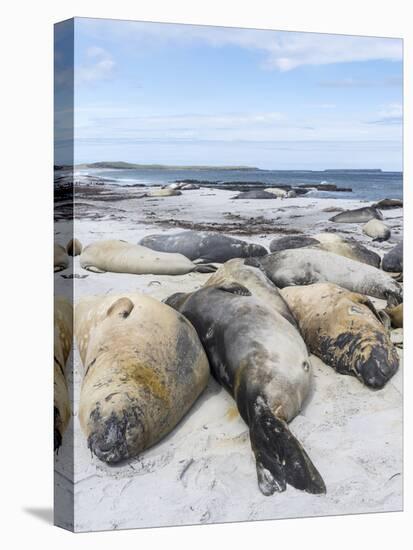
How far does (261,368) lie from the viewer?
9.80m

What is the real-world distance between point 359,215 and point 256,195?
100 centimetres

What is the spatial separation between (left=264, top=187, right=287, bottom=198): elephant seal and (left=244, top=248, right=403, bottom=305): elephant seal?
0.48m

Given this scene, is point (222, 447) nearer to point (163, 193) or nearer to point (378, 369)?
point (378, 369)

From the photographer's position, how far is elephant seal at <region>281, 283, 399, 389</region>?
33.6 ft

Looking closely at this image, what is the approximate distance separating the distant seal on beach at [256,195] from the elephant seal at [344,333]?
2.66 feet

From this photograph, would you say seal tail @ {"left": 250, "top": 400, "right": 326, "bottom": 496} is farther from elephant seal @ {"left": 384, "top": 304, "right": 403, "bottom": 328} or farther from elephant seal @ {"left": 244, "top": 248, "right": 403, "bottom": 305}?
elephant seal @ {"left": 384, "top": 304, "right": 403, "bottom": 328}

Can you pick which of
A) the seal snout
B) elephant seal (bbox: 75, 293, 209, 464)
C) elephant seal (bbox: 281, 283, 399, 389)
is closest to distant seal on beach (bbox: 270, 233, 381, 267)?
elephant seal (bbox: 281, 283, 399, 389)

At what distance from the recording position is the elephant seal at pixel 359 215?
1065 cm

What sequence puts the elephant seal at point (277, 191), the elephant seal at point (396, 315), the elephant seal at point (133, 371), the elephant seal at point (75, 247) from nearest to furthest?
the elephant seal at point (133, 371), the elephant seal at point (75, 247), the elephant seal at point (277, 191), the elephant seal at point (396, 315)

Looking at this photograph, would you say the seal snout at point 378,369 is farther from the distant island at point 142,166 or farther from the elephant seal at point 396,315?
the distant island at point 142,166

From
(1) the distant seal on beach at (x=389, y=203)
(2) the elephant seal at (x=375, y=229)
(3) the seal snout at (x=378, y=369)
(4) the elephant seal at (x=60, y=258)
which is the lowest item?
(3) the seal snout at (x=378, y=369)

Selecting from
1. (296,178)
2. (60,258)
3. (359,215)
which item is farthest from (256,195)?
(60,258)

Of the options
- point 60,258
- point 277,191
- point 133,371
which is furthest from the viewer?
point 277,191

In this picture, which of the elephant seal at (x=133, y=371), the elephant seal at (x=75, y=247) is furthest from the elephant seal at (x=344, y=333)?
the elephant seal at (x=75, y=247)
